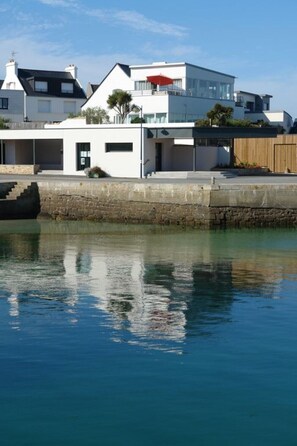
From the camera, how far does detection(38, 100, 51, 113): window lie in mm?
77875

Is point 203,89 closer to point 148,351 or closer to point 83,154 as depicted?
point 83,154

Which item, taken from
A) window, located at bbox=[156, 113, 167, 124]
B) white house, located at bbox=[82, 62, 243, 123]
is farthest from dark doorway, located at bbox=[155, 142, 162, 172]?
window, located at bbox=[156, 113, 167, 124]

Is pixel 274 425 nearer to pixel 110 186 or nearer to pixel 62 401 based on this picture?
pixel 62 401

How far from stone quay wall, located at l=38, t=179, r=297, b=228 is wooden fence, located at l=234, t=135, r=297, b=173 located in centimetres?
1625

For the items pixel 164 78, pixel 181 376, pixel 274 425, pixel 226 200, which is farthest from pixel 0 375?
pixel 164 78

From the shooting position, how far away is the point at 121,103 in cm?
5603

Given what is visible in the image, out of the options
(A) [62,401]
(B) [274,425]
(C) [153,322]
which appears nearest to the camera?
(B) [274,425]

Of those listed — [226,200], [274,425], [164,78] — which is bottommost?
[274,425]

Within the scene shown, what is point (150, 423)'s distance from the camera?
11219mm

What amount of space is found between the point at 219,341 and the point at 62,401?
432cm

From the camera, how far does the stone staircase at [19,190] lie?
1604 inches

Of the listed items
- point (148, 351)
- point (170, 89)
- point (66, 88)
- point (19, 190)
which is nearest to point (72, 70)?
point (66, 88)

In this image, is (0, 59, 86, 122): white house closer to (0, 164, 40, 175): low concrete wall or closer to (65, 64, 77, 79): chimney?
(65, 64, 77, 79): chimney

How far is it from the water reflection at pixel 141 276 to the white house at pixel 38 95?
4260 cm
